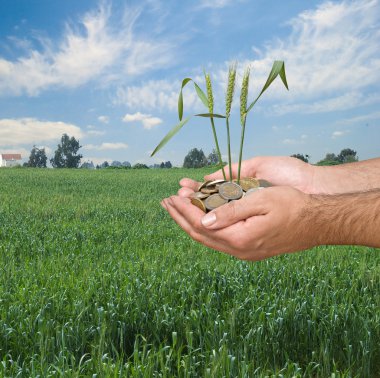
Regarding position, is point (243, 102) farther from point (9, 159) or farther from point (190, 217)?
point (9, 159)

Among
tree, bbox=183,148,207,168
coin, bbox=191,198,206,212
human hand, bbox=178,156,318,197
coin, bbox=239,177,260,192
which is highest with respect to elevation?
tree, bbox=183,148,207,168

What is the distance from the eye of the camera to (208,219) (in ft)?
8.83

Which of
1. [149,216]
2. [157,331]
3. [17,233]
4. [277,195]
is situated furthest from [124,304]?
[149,216]

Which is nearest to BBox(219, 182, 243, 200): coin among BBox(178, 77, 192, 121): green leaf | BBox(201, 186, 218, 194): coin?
BBox(201, 186, 218, 194): coin

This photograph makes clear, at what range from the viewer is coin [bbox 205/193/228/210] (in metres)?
3.06

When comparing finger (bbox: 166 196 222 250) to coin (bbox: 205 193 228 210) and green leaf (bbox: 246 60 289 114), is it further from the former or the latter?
green leaf (bbox: 246 60 289 114)

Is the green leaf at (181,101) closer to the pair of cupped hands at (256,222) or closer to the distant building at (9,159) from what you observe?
the pair of cupped hands at (256,222)

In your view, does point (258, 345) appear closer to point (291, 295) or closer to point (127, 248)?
point (291, 295)

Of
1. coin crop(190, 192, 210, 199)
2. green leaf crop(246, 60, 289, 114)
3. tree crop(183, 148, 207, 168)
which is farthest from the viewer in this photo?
tree crop(183, 148, 207, 168)

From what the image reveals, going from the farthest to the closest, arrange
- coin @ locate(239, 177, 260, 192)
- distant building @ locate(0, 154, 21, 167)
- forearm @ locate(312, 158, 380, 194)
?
distant building @ locate(0, 154, 21, 167) < forearm @ locate(312, 158, 380, 194) < coin @ locate(239, 177, 260, 192)

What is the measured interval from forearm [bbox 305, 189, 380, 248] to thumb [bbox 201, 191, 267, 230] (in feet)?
0.84

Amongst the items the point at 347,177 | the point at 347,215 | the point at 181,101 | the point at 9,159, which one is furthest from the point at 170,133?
the point at 9,159

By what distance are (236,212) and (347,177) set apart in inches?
63.5

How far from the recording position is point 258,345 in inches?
120
